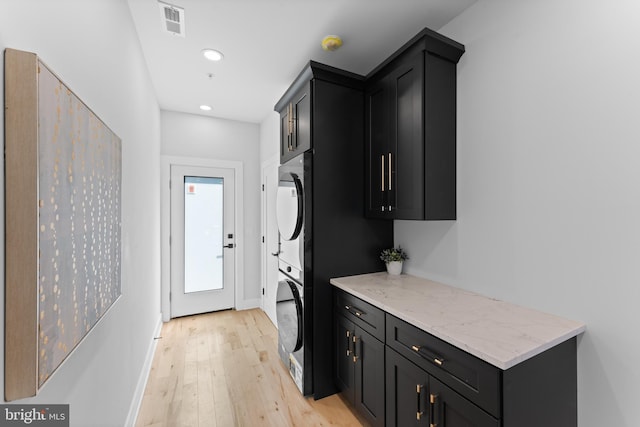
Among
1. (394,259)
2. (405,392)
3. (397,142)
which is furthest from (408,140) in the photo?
(405,392)

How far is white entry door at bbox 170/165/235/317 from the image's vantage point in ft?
12.4

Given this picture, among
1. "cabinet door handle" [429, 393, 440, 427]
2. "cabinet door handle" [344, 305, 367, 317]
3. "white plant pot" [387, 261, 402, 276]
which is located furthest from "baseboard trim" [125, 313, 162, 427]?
"white plant pot" [387, 261, 402, 276]

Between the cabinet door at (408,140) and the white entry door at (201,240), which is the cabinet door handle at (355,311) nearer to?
the cabinet door at (408,140)

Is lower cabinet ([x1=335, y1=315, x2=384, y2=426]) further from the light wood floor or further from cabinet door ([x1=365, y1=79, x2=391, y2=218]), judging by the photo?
cabinet door ([x1=365, y1=79, x2=391, y2=218])

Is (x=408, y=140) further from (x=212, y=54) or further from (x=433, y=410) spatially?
(x=212, y=54)

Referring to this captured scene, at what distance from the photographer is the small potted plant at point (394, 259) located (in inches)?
91.0

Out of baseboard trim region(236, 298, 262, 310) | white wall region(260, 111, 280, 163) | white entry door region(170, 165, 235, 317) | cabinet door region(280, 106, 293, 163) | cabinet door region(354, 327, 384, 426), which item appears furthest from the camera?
baseboard trim region(236, 298, 262, 310)

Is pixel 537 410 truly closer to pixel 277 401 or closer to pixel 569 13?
pixel 277 401

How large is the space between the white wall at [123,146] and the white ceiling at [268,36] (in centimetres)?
22

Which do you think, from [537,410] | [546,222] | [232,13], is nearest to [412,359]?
[537,410]

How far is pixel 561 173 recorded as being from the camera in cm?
141

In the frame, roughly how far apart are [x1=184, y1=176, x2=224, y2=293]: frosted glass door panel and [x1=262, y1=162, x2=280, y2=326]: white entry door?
0.60 meters

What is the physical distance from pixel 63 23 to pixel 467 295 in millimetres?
2334

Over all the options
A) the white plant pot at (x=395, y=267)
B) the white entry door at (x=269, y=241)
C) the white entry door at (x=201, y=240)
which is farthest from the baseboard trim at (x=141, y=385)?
the white plant pot at (x=395, y=267)
